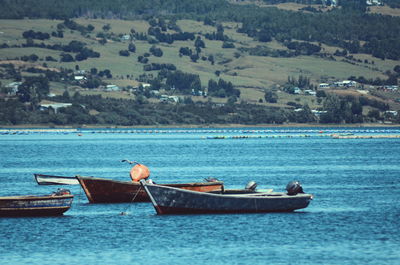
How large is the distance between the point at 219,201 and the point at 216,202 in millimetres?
192

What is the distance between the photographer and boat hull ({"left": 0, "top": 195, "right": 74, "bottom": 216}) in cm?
5512

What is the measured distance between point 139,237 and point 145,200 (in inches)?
601

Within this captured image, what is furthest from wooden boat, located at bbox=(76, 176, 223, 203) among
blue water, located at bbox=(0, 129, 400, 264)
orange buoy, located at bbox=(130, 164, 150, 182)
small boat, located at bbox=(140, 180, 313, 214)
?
small boat, located at bbox=(140, 180, 313, 214)

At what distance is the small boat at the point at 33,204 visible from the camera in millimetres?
55125

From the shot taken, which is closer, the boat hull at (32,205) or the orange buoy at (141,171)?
the boat hull at (32,205)

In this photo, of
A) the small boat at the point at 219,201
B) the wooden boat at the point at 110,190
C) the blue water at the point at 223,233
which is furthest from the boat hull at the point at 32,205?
the wooden boat at the point at 110,190

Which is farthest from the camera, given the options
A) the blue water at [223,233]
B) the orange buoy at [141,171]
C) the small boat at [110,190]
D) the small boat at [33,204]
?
the small boat at [110,190]

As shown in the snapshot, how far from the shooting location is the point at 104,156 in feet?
444

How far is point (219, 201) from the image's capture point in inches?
2186

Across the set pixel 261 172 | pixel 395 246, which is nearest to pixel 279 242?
pixel 395 246

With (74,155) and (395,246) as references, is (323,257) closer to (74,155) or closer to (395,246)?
(395,246)

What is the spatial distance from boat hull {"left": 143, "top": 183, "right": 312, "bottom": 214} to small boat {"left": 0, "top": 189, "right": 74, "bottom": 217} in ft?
18.7

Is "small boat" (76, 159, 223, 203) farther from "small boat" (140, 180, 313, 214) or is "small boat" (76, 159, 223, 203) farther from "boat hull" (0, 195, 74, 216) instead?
"small boat" (140, 180, 313, 214)

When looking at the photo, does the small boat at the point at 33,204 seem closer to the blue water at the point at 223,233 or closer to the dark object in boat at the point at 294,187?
the blue water at the point at 223,233
